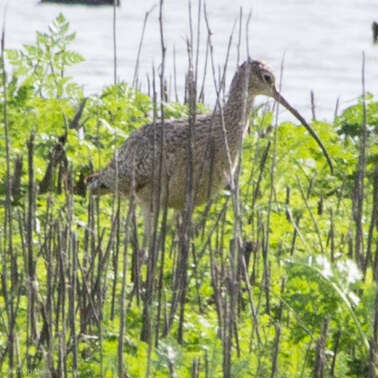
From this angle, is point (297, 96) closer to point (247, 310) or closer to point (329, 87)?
point (329, 87)

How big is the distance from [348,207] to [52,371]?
3.33 m

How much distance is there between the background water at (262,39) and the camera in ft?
39.3

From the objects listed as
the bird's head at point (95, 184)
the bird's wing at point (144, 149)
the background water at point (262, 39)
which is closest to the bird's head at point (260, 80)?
the bird's wing at point (144, 149)

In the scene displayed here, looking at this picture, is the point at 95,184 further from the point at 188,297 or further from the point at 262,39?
the point at 262,39

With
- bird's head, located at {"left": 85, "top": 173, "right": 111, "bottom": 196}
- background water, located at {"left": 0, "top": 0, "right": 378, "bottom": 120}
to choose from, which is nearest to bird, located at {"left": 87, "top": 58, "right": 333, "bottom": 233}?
bird's head, located at {"left": 85, "top": 173, "right": 111, "bottom": 196}

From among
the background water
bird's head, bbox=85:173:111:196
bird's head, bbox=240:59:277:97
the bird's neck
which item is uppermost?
bird's head, bbox=240:59:277:97

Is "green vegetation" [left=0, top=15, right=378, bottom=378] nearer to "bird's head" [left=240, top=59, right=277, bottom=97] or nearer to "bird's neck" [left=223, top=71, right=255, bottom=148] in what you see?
"bird's neck" [left=223, top=71, right=255, bottom=148]

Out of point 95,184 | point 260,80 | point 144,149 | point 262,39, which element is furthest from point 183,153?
point 262,39

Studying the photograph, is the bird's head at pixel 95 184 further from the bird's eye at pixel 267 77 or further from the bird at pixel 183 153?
the bird's eye at pixel 267 77

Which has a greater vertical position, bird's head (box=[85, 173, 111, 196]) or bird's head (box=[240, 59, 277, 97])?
bird's head (box=[240, 59, 277, 97])

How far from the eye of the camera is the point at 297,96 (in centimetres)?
1162

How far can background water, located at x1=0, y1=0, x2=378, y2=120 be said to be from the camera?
1198 centimetres

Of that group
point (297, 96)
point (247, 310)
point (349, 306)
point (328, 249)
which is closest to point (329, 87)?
point (297, 96)

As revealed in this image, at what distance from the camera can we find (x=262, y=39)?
14.9m
